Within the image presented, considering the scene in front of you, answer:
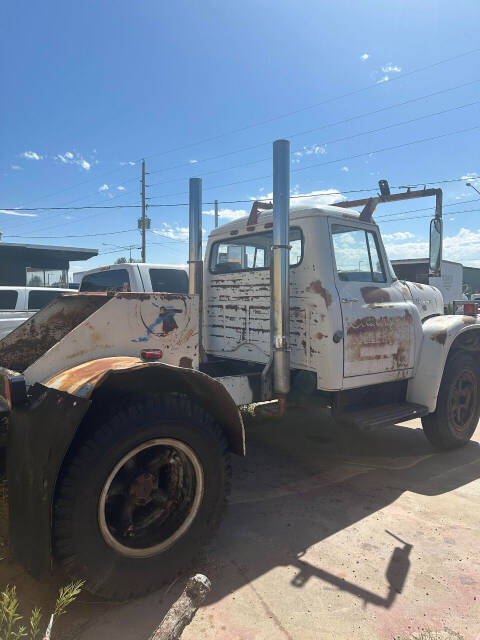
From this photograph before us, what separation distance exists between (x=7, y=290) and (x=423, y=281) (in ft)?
27.9

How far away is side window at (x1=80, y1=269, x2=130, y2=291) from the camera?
23.4 feet

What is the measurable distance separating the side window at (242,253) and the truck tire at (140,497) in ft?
7.01

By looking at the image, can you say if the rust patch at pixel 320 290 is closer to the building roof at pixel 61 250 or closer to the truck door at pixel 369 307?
the truck door at pixel 369 307

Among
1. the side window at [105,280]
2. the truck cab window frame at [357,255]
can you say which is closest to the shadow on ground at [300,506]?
the truck cab window frame at [357,255]

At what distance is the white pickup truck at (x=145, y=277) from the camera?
694cm

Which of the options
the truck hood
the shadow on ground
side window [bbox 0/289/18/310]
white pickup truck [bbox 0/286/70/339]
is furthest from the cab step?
side window [bbox 0/289/18/310]

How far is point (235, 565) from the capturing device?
276 cm

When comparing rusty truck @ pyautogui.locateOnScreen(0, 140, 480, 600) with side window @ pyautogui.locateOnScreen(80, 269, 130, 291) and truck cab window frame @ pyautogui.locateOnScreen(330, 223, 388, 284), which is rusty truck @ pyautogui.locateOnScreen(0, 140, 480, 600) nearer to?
truck cab window frame @ pyautogui.locateOnScreen(330, 223, 388, 284)

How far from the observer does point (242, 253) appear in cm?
465

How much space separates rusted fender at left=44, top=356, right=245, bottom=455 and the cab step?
4.71ft

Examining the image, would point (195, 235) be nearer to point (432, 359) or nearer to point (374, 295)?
point (374, 295)

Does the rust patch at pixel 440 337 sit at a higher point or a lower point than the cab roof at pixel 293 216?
lower

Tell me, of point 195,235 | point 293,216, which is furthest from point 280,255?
point 195,235

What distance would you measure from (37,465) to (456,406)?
14.5 ft
